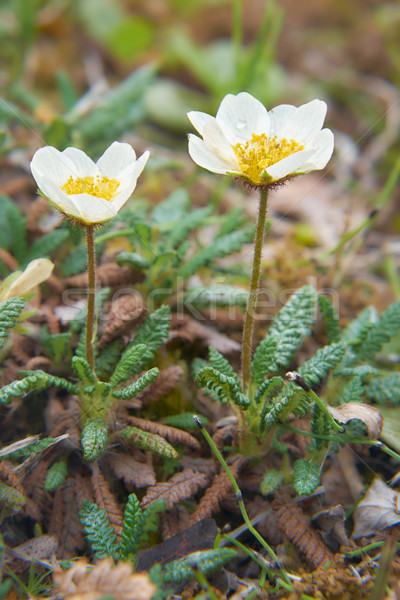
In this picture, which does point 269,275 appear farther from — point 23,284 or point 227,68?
point 227,68

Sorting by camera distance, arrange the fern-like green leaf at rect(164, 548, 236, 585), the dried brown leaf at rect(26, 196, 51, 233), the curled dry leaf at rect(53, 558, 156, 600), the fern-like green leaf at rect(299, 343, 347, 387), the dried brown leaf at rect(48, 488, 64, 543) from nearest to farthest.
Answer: the curled dry leaf at rect(53, 558, 156, 600)
the fern-like green leaf at rect(164, 548, 236, 585)
the dried brown leaf at rect(48, 488, 64, 543)
the fern-like green leaf at rect(299, 343, 347, 387)
the dried brown leaf at rect(26, 196, 51, 233)

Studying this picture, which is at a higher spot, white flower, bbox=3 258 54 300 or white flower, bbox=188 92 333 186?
white flower, bbox=188 92 333 186

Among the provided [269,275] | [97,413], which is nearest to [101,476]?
[97,413]

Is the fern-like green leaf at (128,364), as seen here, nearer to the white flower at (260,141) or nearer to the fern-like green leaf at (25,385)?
the fern-like green leaf at (25,385)

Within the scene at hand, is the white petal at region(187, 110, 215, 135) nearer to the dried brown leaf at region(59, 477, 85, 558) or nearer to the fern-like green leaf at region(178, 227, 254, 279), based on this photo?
the fern-like green leaf at region(178, 227, 254, 279)

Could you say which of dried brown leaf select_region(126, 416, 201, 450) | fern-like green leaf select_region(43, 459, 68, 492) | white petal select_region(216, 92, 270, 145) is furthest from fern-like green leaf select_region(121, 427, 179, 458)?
white petal select_region(216, 92, 270, 145)

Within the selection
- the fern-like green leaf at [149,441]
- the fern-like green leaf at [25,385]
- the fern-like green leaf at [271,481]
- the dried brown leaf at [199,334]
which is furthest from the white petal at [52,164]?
the fern-like green leaf at [271,481]

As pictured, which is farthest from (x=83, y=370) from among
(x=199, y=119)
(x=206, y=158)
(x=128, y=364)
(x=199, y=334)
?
(x=199, y=119)
